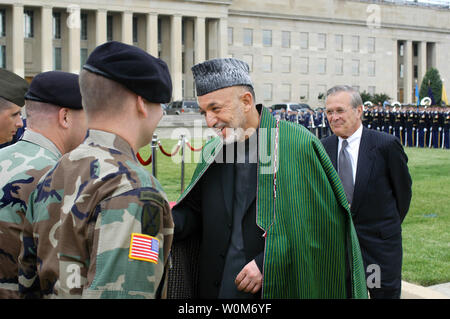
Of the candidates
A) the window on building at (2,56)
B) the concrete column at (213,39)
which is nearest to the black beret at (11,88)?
the window on building at (2,56)

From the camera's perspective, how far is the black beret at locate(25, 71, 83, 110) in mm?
2598

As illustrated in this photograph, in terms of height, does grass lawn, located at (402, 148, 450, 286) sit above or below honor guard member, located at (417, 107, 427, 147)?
below

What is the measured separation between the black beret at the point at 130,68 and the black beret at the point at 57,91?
644 mm

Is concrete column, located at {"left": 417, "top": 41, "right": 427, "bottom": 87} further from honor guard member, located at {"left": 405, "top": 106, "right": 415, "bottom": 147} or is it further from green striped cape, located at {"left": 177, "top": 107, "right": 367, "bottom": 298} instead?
green striped cape, located at {"left": 177, "top": 107, "right": 367, "bottom": 298}

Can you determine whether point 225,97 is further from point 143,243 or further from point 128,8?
point 128,8

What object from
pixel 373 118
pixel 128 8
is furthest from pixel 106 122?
pixel 128 8

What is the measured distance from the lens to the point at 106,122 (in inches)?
77.4

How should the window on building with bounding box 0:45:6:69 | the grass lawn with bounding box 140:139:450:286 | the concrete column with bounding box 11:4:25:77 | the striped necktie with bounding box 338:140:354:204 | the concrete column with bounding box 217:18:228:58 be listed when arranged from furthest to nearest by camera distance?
the concrete column with bounding box 217:18:228:58, the window on building with bounding box 0:45:6:69, the concrete column with bounding box 11:4:25:77, the grass lawn with bounding box 140:139:450:286, the striped necktie with bounding box 338:140:354:204

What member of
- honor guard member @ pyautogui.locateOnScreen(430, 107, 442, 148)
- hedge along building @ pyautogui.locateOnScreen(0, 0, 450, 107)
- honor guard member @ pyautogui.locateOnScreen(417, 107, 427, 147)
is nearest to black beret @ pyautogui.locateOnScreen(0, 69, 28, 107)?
honor guard member @ pyautogui.locateOnScreen(430, 107, 442, 148)

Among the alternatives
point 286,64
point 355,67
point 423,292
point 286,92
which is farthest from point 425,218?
point 355,67

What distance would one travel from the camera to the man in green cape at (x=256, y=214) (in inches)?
115

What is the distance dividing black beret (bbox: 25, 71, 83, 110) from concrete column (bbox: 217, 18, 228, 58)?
5985 cm

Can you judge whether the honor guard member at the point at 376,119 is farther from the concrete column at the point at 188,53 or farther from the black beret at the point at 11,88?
the concrete column at the point at 188,53

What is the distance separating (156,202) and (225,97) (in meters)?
1.44
